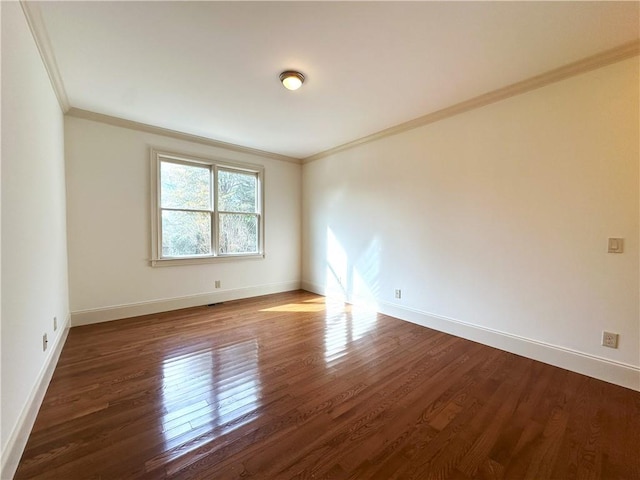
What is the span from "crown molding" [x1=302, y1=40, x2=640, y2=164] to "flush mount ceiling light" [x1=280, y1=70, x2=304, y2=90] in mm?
1613

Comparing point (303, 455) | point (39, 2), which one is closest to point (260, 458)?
point (303, 455)

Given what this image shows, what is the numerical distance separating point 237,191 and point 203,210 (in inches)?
26.1

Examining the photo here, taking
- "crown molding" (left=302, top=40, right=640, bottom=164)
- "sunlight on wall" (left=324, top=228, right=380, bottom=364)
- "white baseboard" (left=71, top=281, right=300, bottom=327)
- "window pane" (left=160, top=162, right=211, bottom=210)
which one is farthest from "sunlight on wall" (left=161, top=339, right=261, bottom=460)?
"crown molding" (left=302, top=40, right=640, bottom=164)

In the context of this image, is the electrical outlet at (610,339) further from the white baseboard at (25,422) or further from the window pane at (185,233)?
the window pane at (185,233)

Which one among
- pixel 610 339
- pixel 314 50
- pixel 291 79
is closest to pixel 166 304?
pixel 291 79

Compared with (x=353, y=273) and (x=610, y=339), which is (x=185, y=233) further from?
(x=610, y=339)

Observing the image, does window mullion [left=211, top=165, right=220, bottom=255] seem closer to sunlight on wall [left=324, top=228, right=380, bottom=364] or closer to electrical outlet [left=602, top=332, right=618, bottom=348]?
sunlight on wall [left=324, top=228, right=380, bottom=364]

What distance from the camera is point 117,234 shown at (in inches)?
137

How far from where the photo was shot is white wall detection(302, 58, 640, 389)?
211 centimetres

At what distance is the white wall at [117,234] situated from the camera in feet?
10.6

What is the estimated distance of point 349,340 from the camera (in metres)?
2.92

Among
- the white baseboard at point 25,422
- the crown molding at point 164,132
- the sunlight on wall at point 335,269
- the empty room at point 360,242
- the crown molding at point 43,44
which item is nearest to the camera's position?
the white baseboard at point 25,422

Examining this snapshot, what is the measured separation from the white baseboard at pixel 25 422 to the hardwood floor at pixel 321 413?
1.6 inches

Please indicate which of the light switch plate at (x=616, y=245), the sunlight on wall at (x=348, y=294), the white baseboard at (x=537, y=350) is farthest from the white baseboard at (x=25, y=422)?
the light switch plate at (x=616, y=245)
